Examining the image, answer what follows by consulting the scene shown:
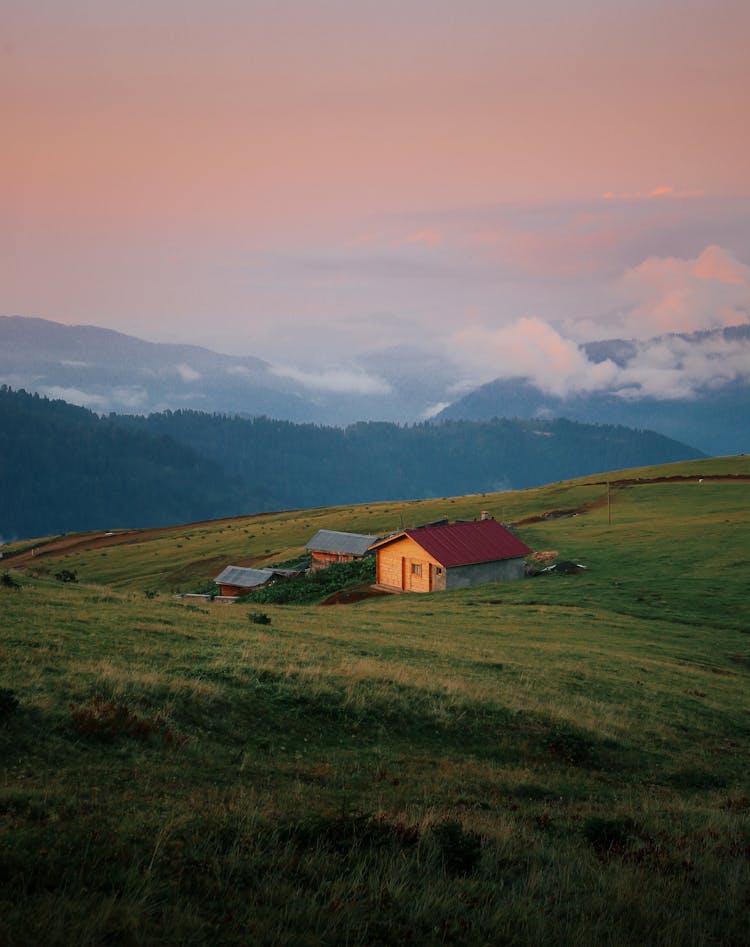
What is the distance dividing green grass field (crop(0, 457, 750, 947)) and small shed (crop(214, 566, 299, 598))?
42.0m

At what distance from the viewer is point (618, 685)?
26.4 metres

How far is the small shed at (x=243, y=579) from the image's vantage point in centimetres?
7712

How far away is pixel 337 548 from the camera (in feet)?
275

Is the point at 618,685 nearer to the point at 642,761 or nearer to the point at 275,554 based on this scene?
the point at 642,761

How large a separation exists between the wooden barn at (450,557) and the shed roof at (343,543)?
40.2 ft

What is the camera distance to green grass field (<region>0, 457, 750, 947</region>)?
300 inches

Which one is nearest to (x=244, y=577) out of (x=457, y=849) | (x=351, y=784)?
(x=351, y=784)

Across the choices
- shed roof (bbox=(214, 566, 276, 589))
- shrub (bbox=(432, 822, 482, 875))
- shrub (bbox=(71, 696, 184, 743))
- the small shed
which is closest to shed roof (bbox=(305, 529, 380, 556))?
the small shed

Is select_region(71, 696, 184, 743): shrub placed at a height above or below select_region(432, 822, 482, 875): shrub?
above

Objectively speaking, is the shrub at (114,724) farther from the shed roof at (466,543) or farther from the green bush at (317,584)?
the green bush at (317,584)

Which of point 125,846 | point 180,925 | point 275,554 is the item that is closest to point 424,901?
point 180,925

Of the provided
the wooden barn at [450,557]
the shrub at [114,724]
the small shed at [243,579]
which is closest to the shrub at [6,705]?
the shrub at [114,724]

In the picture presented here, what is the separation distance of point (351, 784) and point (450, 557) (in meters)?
52.3

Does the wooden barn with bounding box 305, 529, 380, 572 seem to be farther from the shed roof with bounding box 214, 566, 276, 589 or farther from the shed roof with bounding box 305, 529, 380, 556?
the shed roof with bounding box 214, 566, 276, 589
